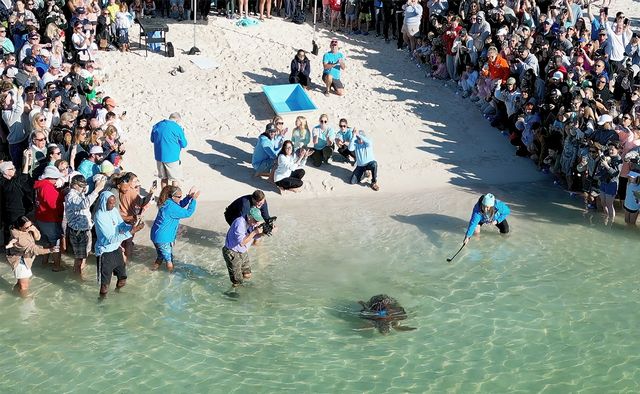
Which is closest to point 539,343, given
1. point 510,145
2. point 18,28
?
point 510,145

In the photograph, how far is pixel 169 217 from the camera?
1267cm

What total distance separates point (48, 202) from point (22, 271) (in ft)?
3.43

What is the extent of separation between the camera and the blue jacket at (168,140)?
15.1 m

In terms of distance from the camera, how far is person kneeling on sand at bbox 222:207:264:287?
12.3 meters

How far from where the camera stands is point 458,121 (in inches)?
755

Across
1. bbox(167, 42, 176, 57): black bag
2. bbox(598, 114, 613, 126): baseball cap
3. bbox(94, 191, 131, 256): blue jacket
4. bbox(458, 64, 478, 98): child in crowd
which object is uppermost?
bbox(167, 42, 176, 57): black bag

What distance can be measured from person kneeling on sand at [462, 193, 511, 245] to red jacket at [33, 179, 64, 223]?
Answer: 19.7 ft

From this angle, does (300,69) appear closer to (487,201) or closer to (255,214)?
(487,201)

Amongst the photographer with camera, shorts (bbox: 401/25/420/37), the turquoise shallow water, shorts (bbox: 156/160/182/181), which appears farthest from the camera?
shorts (bbox: 401/25/420/37)

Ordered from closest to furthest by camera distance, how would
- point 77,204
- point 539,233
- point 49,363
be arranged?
point 49,363
point 77,204
point 539,233

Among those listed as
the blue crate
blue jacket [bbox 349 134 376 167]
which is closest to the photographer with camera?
blue jacket [bbox 349 134 376 167]

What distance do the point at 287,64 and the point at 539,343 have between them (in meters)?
10.8

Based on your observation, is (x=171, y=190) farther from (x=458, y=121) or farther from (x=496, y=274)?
(x=458, y=121)

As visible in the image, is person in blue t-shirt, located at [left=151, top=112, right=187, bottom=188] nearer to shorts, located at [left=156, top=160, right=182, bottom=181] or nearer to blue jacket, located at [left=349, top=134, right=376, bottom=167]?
shorts, located at [left=156, top=160, right=182, bottom=181]
